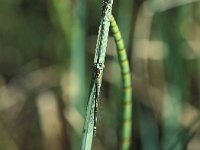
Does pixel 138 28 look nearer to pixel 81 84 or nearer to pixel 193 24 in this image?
pixel 193 24

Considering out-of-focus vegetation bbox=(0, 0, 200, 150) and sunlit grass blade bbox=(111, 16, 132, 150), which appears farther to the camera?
out-of-focus vegetation bbox=(0, 0, 200, 150)

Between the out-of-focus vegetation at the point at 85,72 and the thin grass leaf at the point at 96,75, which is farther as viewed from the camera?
the out-of-focus vegetation at the point at 85,72

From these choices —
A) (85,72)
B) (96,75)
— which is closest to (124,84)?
(96,75)

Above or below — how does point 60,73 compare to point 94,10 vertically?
below

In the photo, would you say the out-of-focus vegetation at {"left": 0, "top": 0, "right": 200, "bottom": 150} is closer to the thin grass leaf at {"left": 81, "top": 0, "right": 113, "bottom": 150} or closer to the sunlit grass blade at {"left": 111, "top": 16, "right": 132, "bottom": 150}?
the sunlit grass blade at {"left": 111, "top": 16, "right": 132, "bottom": 150}

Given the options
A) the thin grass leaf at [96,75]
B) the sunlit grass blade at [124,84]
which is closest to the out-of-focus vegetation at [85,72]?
the sunlit grass blade at [124,84]

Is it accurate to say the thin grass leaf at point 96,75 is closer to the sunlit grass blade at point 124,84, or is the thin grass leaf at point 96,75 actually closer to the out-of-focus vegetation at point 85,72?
the sunlit grass blade at point 124,84

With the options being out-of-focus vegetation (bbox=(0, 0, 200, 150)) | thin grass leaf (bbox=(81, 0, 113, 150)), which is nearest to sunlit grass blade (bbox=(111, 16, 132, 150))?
thin grass leaf (bbox=(81, 0, 113, 150))

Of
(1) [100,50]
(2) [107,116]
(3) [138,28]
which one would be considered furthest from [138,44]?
(1) [100,50]

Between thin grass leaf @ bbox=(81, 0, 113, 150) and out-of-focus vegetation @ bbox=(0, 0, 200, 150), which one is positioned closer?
thin grass leaf @ bbox=(81, 0, 113, 150)
